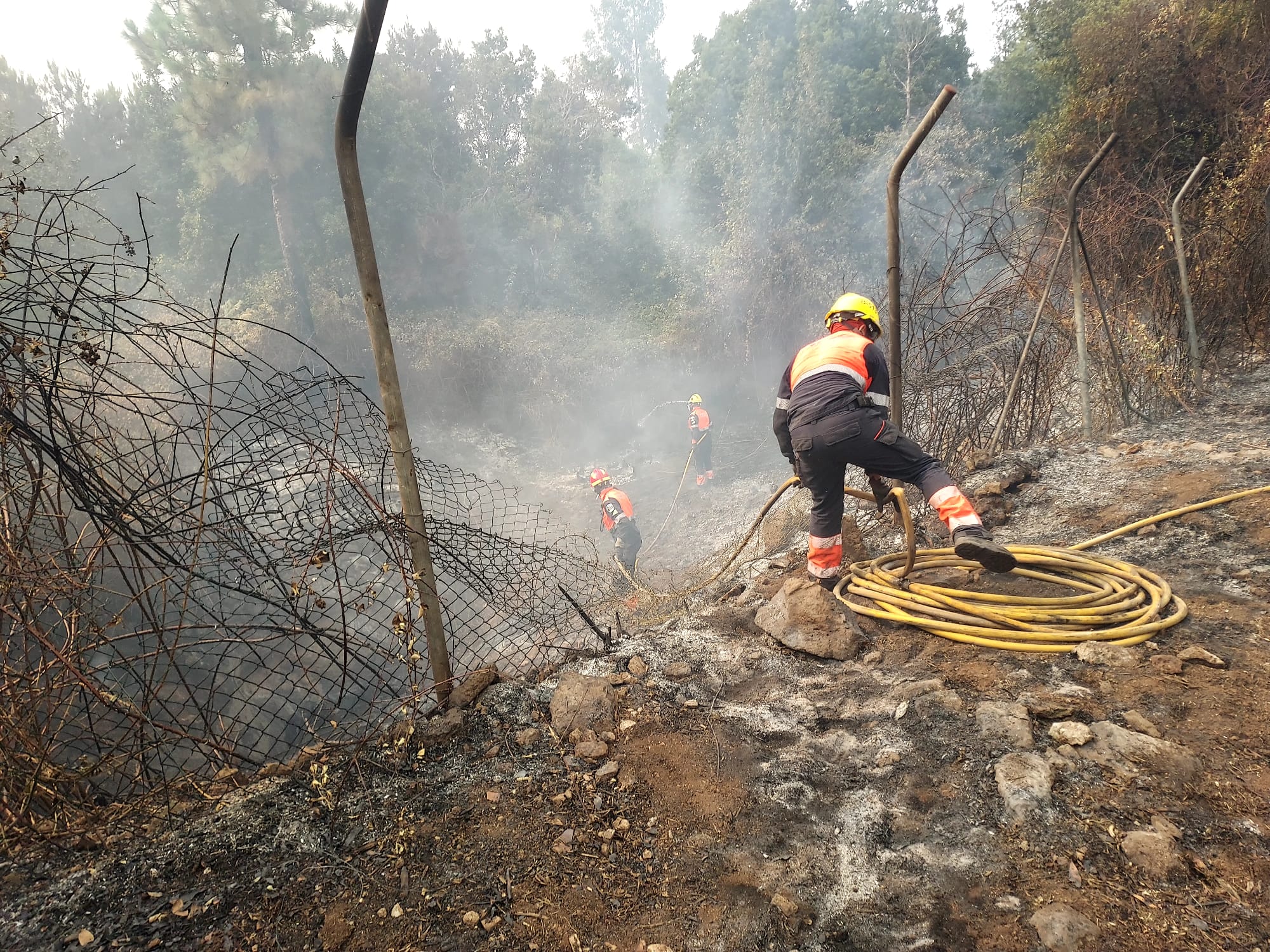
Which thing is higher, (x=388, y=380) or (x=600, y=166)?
(x=600, y=166)

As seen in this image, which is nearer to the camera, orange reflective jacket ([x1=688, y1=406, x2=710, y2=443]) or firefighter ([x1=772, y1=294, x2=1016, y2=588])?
firefighter ([x1=772, y1=294, x2=1016, y2=588])

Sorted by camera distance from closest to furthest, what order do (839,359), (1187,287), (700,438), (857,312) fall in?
(839,359) < (857,312) < (1187,287) < (700,438)

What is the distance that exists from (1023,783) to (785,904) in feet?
3.23

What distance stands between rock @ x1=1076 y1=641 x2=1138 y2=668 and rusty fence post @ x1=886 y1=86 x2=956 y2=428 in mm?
2143

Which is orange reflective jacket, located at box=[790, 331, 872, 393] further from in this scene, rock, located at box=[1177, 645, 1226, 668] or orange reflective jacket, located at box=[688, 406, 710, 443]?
orange reflective jacket, located at box=[688, 406, 710, 443]

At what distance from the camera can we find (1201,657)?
2738 millimetres

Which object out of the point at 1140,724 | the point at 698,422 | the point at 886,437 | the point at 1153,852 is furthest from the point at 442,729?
the point at 698,422

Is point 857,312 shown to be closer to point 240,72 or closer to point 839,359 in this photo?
point 839,359

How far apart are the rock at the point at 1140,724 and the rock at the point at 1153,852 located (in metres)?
0.59

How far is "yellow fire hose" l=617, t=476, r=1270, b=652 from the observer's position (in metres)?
3.13

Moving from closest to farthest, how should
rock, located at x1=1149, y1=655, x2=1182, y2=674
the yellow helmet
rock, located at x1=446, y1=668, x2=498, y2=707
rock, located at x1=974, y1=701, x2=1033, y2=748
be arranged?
1. rock, located at x1=974, y1=701, x2=1033, y2=748
2. rock, located at x1=1149, y1=655, x2=1182, y2=674
3. rock, located at x1=446, y1=668, x2=498, y2=707
4. the yellow helmet

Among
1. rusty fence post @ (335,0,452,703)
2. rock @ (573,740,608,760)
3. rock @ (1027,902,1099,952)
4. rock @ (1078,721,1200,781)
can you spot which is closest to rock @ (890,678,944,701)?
rock @ (1078,721,1200,781)

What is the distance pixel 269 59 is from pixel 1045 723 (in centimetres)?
2220

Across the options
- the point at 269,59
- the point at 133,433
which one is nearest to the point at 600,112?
the point at 269,59
